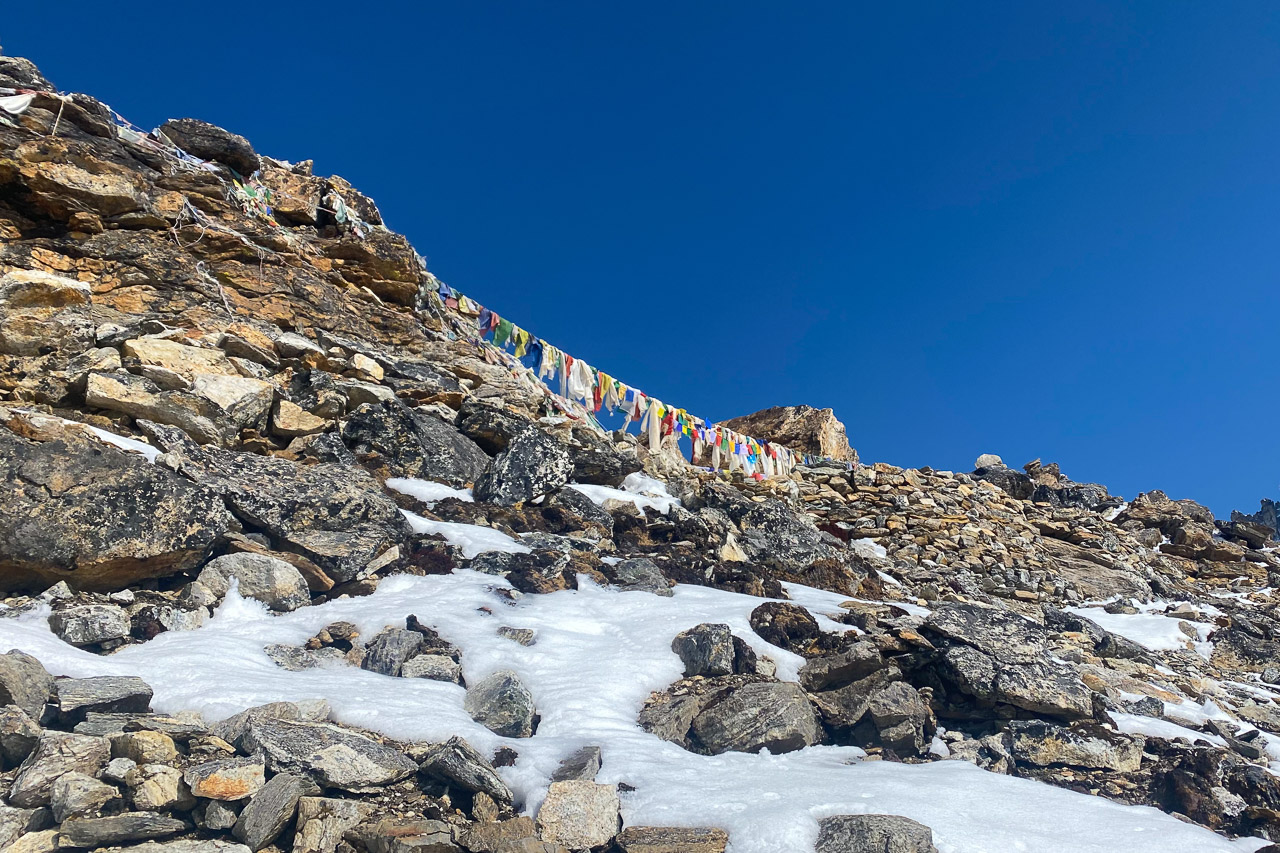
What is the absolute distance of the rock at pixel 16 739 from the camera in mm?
4754

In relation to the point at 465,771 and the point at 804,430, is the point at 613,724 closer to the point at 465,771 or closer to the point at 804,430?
the point at 465,771

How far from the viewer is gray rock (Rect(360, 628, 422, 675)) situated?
7.14m

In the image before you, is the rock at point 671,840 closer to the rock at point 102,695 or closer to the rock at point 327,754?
the rock at point 327,754

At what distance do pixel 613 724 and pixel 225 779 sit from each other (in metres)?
3.08

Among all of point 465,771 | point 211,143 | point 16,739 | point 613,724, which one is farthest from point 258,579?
point 211,143

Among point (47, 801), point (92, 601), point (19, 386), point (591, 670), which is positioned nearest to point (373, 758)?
point (47, 801)

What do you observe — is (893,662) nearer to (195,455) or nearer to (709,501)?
(709,501)

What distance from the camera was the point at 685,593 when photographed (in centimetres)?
1020

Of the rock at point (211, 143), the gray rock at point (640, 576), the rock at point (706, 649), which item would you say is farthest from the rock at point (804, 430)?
the rock at point (706, 649)

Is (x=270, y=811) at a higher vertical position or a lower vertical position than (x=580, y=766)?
lower

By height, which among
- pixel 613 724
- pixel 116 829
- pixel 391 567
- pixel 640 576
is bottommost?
pixel 116 829

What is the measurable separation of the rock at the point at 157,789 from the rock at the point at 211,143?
1784 centimetres

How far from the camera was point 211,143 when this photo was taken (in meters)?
18.3

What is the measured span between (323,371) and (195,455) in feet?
16.3
